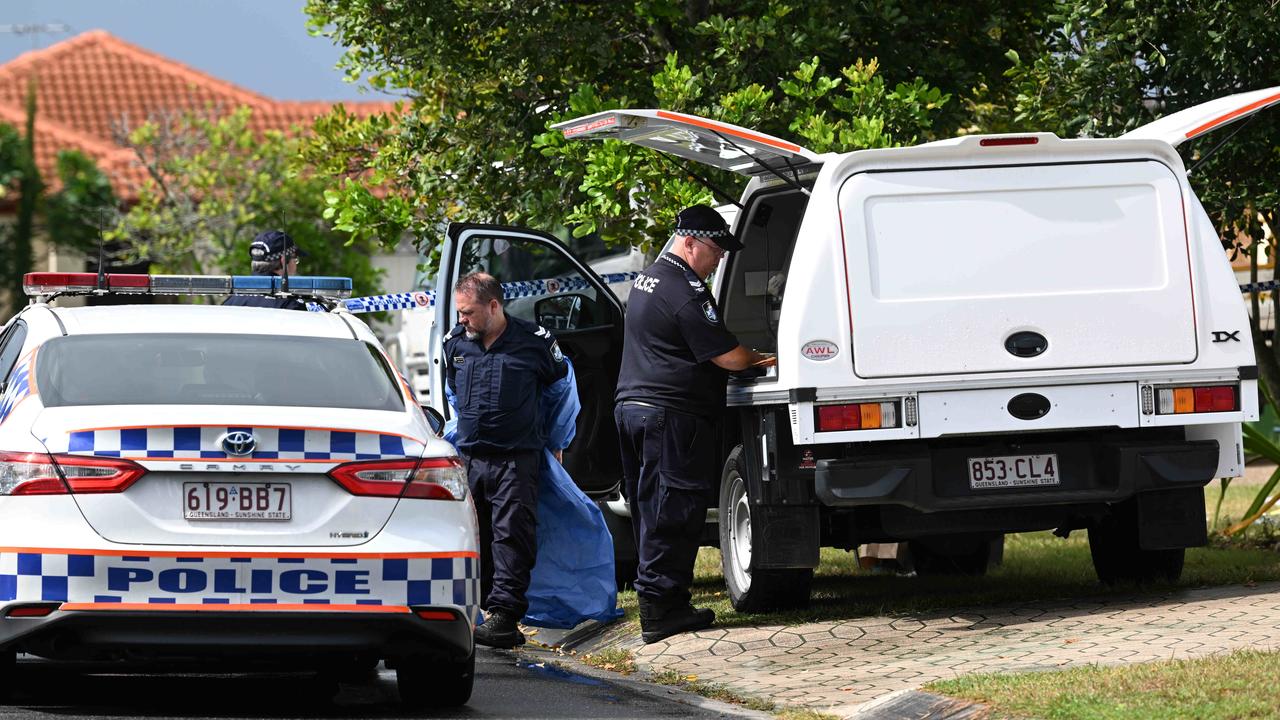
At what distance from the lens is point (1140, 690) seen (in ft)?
19.1

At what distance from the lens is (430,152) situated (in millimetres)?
12508

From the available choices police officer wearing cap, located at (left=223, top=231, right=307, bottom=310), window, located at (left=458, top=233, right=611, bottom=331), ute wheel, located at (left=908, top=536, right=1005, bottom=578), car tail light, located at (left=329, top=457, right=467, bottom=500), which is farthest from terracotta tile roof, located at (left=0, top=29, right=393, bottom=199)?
car tail light, located at (left=329, top=457, right=467, bottom=500)

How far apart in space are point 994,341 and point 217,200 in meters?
20.6

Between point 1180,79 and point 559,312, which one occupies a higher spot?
point 1180,79

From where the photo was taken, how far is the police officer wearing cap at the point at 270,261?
9664 mm

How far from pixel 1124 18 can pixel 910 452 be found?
3670 millimetres

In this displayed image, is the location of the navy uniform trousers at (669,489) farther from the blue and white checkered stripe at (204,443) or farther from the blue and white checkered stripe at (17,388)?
the blue and white checkered stripe at (17,388)

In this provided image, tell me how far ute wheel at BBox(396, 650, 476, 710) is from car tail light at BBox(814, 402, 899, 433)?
191cm

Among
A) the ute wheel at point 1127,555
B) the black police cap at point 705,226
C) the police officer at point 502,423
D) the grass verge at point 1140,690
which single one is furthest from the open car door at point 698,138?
the grass verge at point 1140,690

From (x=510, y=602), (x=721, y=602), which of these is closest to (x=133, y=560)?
(x=510, y=602)

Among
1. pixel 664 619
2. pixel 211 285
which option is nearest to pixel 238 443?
pixel 211 285

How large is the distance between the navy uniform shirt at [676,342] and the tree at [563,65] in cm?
253

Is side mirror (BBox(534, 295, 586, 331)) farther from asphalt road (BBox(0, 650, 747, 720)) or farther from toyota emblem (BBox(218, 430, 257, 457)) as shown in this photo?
toyota emblem (BBox(218, 430, 257, 457))

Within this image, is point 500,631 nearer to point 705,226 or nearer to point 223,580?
point 705,226
